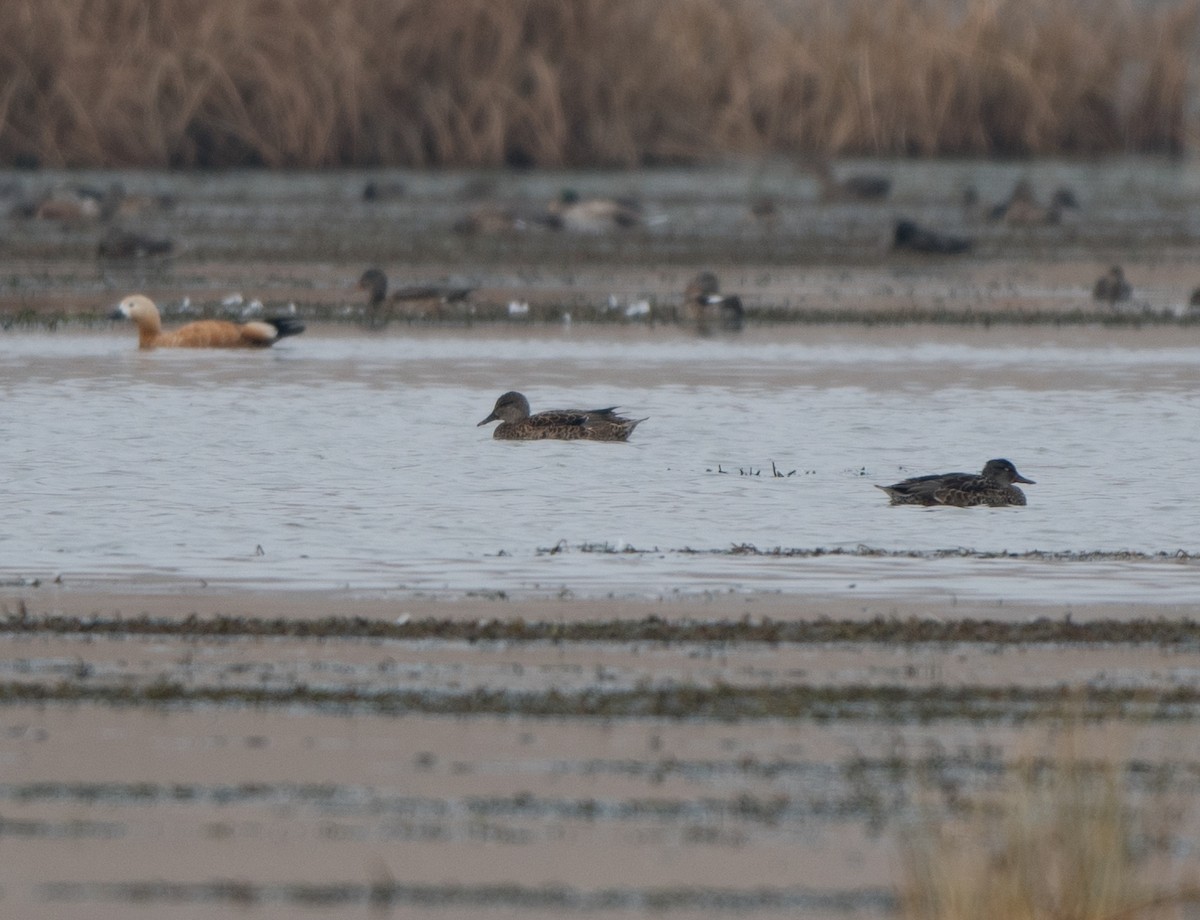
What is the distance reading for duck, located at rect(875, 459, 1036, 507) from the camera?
36.9ft

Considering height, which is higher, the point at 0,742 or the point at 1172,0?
the point at 1172,0

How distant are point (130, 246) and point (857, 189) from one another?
1145cm

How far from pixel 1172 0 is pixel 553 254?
18607 millimetres

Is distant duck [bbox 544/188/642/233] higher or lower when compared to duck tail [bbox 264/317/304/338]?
higher

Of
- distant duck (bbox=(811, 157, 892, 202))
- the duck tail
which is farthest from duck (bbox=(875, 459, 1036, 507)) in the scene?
distant duck (bbox=(811, 157, 892, 202))

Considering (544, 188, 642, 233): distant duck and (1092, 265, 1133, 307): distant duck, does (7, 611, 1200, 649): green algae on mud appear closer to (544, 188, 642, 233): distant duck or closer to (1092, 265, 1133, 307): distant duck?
(1092, 265, 1133, 307): distant duck

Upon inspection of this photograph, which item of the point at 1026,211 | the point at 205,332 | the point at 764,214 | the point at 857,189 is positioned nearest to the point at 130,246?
the point at 205,332

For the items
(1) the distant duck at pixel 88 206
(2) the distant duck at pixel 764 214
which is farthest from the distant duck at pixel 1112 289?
(1) the distant duck at pixel 88 206

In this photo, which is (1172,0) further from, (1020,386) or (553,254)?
(1020,386)

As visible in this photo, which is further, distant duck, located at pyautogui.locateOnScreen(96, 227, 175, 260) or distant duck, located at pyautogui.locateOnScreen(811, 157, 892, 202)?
distant duck, located at pyautogui.locateOnScreen(811, 157, 892, 202)

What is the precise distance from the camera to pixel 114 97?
3706 cm

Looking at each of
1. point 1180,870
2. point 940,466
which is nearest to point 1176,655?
point 1180,870

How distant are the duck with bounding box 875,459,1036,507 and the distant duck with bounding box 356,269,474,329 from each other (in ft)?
33.2

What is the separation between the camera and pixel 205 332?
19.0m
